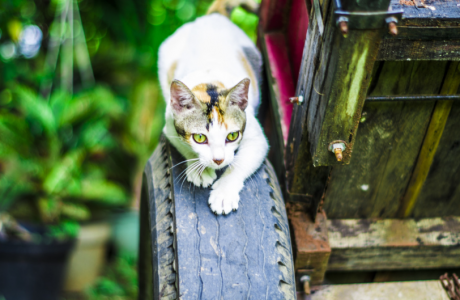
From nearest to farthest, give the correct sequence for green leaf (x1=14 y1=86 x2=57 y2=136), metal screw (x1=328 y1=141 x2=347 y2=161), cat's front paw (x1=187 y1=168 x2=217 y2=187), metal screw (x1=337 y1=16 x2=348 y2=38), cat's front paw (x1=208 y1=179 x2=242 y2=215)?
metal screw (x1=337 y1=16 x2=348 y2=38) → metal screw (x1=328 y1=141 x2=347 y2=161) → cat's front paw (x1=208 y1=179 x2=242 y2=215) → cat's front paw (x1=187 y1=168 x2=217 y2=187) → green leaf (x1=14 y1=86 x2=57 y2=136)

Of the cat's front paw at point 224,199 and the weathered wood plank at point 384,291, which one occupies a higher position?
the cat's front paw at point 224,199

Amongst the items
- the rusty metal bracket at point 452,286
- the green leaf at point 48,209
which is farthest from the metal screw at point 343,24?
the green leaf at point 48,209

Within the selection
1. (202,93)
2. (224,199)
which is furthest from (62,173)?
(224,199)

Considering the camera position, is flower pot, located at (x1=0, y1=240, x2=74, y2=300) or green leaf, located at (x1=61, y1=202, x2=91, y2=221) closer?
flower pot, located at (x1=0, y1=240, x2=74, y2=300)

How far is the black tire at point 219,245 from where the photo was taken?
3.70 feet

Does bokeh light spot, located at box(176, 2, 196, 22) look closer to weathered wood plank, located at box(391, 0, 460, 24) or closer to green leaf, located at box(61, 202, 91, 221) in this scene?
green leaf, located at box(61, 202, 91, 221)

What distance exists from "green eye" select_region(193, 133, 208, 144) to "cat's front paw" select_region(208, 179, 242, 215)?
22cm

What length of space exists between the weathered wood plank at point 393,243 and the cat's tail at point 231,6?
152cm

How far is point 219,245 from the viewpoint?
3.93ft

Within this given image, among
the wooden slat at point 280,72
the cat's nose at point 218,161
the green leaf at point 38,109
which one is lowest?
the cat's nose at point 218,161

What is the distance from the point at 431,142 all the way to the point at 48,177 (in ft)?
9.00

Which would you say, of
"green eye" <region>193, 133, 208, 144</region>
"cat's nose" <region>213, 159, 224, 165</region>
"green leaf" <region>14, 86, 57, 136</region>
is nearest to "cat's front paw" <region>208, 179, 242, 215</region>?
"cat's nose" <region>213, 159, 224, 165</region>

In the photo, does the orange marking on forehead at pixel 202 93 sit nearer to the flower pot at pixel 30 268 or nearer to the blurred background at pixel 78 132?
the blurred background at pixel 78 132

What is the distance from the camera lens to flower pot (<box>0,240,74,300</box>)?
277cm
